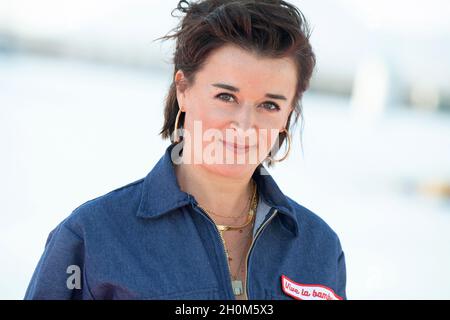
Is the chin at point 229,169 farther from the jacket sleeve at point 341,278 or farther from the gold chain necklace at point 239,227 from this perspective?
the jacket sleeve at point 341,278

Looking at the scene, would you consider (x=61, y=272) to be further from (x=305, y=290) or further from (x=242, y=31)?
(x=242, y=31)

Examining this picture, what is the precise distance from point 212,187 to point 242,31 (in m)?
0.42

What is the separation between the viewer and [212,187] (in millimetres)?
1882

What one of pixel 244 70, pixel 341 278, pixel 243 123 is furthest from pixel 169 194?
pixel 341 278

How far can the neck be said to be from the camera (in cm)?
187

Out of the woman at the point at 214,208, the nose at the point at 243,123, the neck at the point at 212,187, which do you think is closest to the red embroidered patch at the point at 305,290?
the woman at the point at 214,208

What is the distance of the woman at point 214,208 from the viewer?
5.44 ft

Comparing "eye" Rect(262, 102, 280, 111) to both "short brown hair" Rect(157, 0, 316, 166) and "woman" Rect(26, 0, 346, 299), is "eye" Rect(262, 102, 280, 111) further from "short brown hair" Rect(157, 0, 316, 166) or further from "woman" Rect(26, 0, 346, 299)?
"short brown hair" Rect(157, 0, 316, 166)

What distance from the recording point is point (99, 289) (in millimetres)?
1633

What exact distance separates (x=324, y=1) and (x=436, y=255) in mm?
10465

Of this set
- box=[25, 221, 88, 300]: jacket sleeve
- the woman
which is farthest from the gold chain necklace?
box=[25, 221, 88, 300]: jacket sleeve

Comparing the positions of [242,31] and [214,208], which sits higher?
[242,31]

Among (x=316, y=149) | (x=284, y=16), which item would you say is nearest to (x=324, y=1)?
(x=316, y=149)

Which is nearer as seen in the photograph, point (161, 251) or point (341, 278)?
point (161, 251)
